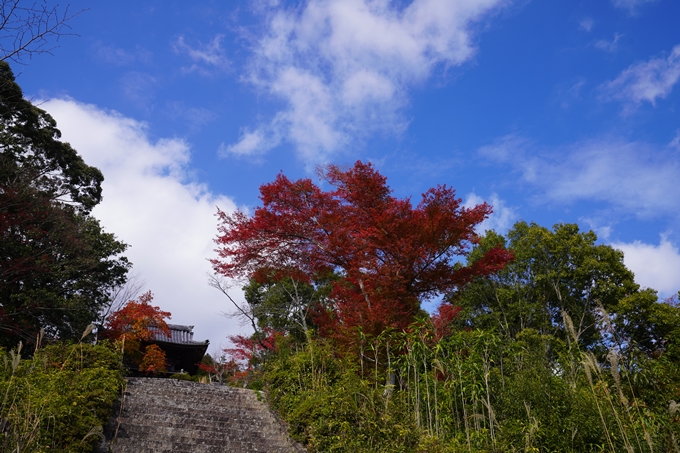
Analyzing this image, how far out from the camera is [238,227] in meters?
10.8

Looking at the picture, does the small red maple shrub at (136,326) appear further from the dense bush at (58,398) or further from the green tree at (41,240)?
the dense bush at (58,398)

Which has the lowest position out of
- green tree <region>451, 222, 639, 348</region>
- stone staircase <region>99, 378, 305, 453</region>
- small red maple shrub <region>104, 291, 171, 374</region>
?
stone staircase <region>99, 378, 305, 453</region>

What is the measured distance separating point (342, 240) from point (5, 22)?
24.6ft

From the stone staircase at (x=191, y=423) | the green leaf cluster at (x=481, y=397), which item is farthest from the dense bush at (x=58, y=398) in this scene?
the green leaf cluster at (x=481, y=397)

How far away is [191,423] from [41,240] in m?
7.99

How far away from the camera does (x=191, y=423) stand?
739 cm

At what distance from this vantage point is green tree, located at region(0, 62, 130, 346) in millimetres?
11398

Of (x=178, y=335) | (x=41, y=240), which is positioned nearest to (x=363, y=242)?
(x=41, y=240)

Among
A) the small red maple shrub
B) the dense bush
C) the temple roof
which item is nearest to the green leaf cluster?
the dense bush

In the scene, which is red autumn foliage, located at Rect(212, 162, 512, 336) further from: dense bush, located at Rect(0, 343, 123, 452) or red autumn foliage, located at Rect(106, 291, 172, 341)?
red autumn foliage, located at Rect(106, 291, 172, 341)

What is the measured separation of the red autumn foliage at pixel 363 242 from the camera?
9.12m

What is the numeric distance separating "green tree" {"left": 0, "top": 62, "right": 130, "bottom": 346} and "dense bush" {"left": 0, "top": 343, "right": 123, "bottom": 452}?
382 cm

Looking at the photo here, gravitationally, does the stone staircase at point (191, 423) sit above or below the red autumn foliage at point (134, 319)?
below

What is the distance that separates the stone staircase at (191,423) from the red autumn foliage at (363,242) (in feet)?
7.34
